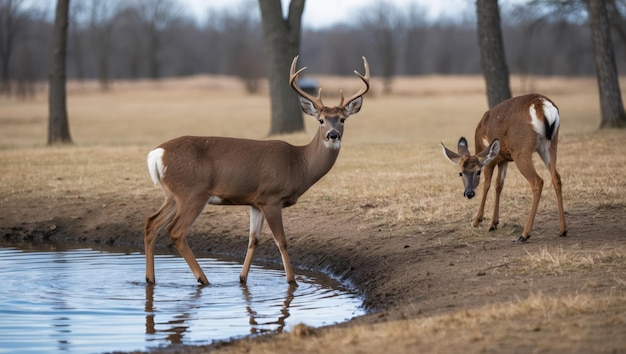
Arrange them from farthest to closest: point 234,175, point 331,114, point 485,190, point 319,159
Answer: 1. point 485,190
2. point 319,159
3. point 331,114
4. point 234,175

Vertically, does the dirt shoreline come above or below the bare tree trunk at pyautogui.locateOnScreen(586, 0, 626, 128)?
below

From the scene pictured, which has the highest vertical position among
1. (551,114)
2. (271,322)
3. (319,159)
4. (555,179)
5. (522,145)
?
(551,114)

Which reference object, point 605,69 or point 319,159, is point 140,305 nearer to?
point 319,159

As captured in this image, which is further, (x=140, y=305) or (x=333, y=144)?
(x=333, y=144)

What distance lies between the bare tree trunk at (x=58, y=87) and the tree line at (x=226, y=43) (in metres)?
60.0

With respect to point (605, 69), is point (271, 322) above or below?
below

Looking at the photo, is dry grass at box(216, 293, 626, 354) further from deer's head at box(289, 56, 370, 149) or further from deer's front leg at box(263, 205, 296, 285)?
deer's head at box(289, 56, 370, 149)

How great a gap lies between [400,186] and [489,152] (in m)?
4.86

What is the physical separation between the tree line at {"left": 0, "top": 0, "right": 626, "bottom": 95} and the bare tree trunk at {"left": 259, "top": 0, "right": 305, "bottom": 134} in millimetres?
62241

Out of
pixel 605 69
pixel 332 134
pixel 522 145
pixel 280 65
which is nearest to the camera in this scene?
pixel 332 134

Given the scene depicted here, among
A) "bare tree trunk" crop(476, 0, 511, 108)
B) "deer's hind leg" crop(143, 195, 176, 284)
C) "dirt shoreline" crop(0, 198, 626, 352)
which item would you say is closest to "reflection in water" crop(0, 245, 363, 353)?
"deer's hind leg" crop(143, 195, 176, 284)

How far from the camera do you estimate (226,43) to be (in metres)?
133

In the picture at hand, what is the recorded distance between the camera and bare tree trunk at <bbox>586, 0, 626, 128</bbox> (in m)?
23.8

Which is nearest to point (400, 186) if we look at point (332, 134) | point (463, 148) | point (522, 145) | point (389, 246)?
point (389, 246)
